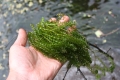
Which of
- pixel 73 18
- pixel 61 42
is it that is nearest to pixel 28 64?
pixel 61 42

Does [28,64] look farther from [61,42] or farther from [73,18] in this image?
[73,18]

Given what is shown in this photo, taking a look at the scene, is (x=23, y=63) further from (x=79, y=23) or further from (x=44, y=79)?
(x=79, y=23)

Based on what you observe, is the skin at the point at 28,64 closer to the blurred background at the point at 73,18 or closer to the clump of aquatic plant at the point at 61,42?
the clump of aquatic plant at the point at 61,42

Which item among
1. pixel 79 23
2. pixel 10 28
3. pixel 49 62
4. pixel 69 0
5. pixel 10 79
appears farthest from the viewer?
pixel 69 0

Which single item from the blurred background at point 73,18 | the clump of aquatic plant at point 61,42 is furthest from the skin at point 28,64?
the blurred background at point 73,18

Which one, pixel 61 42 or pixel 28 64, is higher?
pixel 61 42

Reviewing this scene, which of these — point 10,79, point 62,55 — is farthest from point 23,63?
point 62,55

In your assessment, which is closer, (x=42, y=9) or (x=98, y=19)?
(x=98, y=19)

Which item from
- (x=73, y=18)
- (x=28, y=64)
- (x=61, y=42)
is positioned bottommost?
(x=73, y=18)
